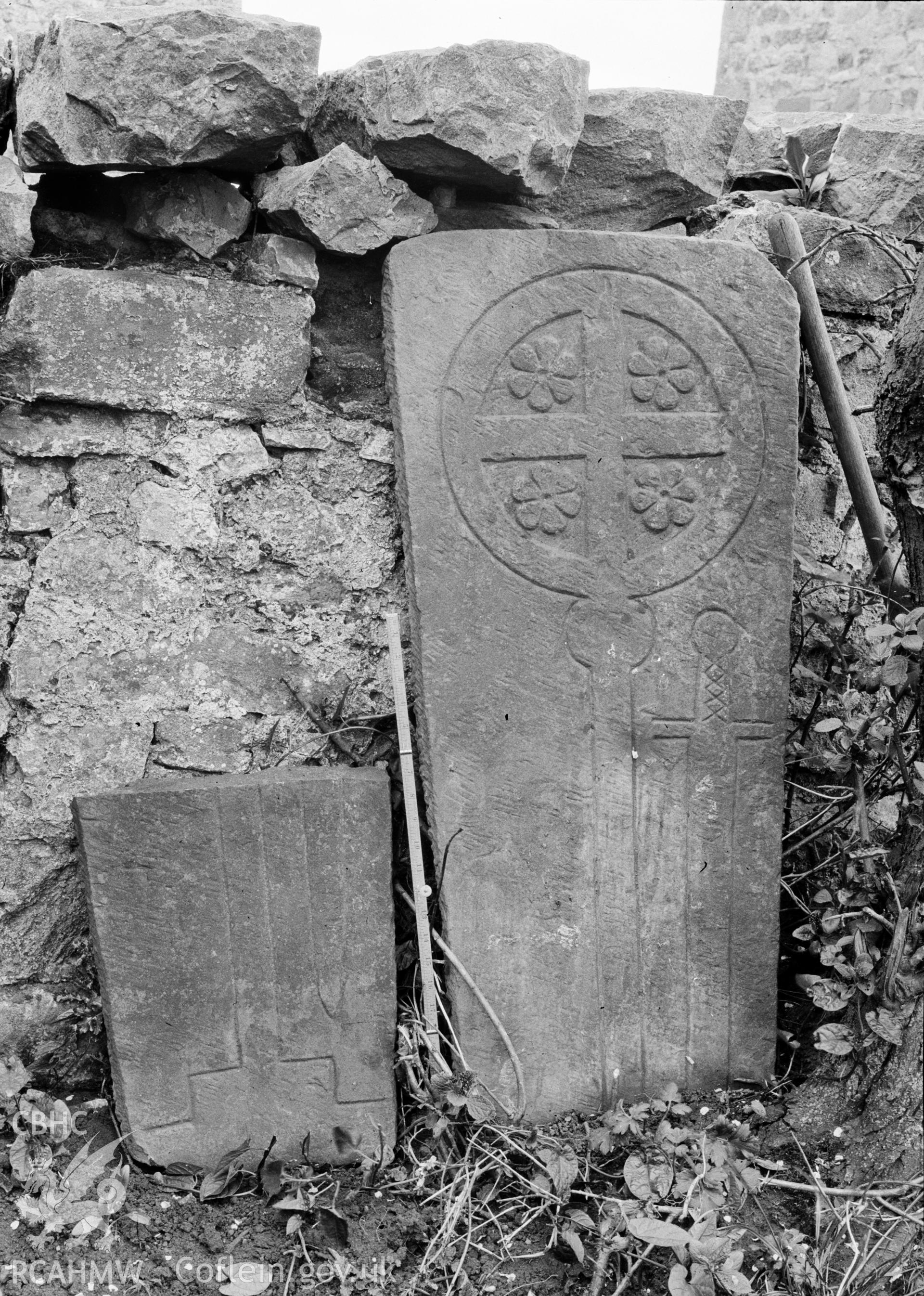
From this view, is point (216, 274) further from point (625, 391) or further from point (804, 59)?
point (804, 59)

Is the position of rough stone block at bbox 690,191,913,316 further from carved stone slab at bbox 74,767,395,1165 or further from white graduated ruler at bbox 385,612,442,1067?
carved stone slab at bbox 74,767,395,1165

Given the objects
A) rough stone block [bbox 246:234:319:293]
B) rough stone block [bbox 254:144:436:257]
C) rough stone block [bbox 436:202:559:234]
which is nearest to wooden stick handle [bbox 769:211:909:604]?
rough stone block [bbox 436:202:559:234]

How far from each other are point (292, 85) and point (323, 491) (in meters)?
0.72

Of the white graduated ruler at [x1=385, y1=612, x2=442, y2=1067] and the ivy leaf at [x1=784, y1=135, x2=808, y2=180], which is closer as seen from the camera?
the white graduated ruler at [x1=385, y1=612, x2=442, y2=1067]

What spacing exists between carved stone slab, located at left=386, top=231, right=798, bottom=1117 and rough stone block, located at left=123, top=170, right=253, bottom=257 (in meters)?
0.33

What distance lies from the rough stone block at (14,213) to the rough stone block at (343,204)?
1.37 feet

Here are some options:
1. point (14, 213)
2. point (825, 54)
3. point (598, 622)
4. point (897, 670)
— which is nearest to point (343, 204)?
point (14, 213)

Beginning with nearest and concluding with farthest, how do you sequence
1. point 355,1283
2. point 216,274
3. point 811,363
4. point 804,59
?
point 355,1283 < point 216,274 < point 811,363 < point 804,59

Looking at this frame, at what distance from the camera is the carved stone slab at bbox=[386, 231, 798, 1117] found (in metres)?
2.08

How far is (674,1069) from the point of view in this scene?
2.21 m

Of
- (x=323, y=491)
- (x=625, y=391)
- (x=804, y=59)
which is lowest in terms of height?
(x=323, y=491)

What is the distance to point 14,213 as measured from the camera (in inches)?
76.8

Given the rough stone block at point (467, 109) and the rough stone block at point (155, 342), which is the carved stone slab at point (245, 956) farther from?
the rough stone block at point (467, 109)

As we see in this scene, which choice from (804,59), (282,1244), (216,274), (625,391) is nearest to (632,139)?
(625,391)
